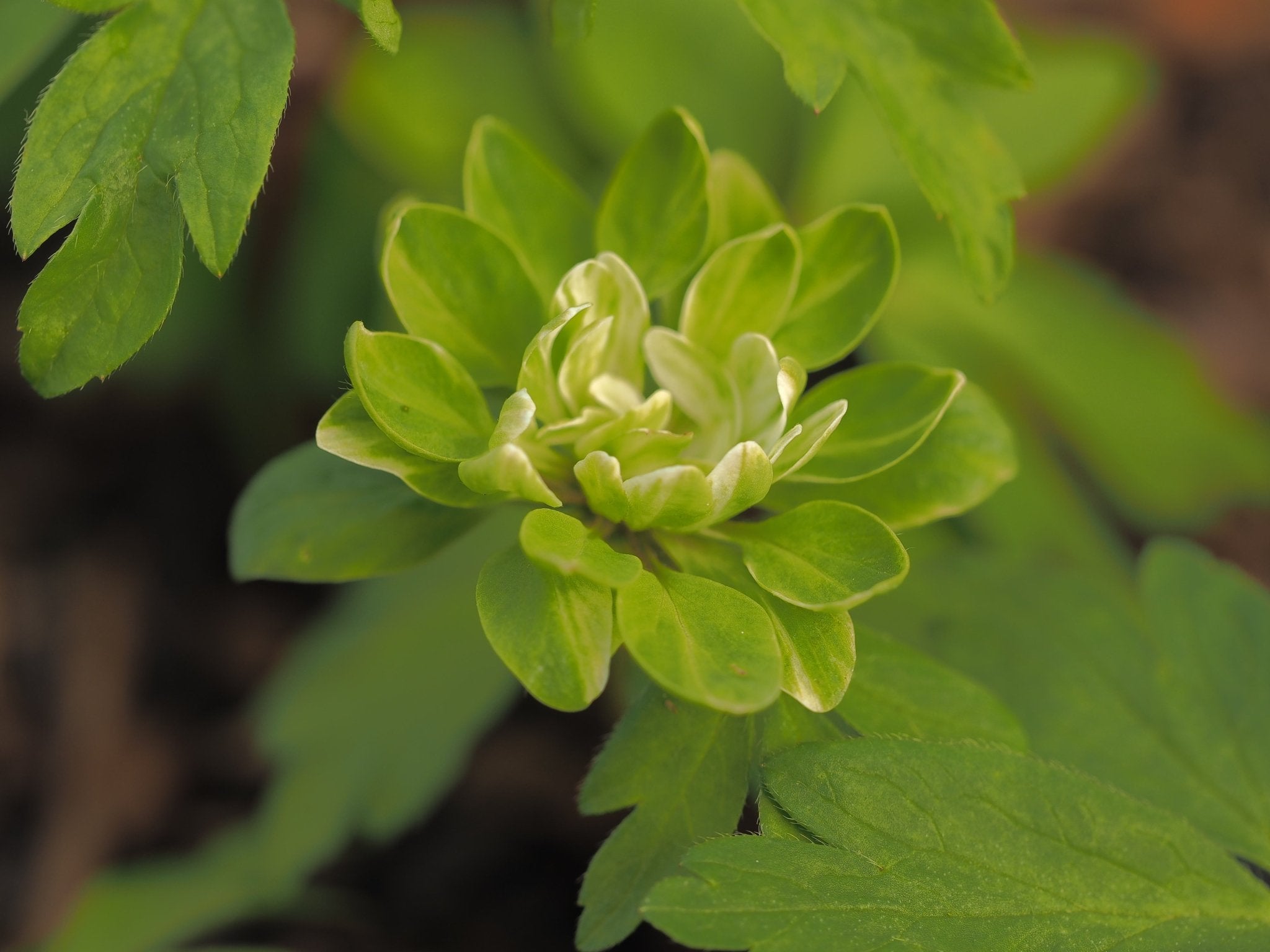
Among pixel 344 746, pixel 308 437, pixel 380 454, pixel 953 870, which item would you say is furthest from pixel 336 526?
pixel 308 437

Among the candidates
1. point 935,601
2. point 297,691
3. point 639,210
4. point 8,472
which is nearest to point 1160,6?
point 935,601

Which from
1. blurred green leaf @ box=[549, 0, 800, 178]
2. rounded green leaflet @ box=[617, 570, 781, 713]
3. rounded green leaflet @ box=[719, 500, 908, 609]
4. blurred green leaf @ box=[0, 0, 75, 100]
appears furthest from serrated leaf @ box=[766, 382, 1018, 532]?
blurred green leaf @ box=[549, 0, 800, 178]

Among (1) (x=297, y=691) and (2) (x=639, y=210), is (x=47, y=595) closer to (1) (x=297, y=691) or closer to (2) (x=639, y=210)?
(1) (x=297, y=691)

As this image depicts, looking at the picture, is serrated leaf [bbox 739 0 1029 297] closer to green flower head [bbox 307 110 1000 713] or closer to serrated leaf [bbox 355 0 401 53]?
green flower head [bbox 307 110 1000 713]

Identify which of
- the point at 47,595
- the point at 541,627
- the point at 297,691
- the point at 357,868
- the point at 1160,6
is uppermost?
the point at 541,627

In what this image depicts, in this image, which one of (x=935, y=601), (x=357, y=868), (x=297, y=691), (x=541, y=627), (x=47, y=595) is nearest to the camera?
(x=541, y=627)

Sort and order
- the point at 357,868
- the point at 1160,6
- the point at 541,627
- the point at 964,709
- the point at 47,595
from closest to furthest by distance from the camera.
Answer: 1. the point at 541,627
2. the point at 964,709
3. the point at 357,868
4. the point at 47,595
5. the point at 1160,6

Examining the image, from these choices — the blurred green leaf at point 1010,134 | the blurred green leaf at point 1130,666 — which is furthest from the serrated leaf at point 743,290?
the blurred green leaf at point 1010,134
